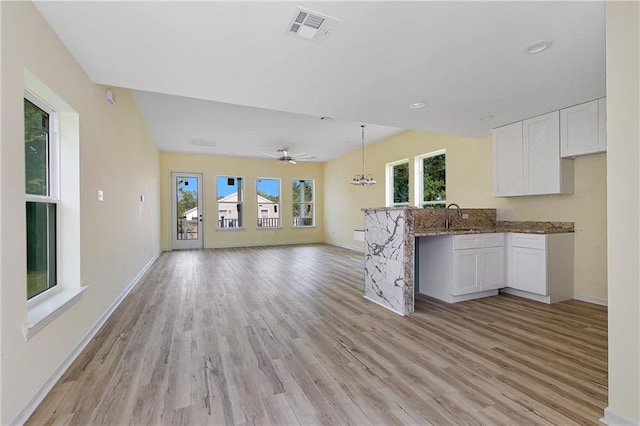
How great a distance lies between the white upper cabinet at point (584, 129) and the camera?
11.4 ft

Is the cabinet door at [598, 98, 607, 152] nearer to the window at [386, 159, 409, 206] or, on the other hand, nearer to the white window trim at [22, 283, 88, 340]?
the window at [386, 159, 409, 206]

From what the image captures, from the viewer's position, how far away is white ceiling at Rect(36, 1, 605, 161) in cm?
197

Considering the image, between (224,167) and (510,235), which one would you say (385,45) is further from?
(224,167)

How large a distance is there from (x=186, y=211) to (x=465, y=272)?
8299 millimetres

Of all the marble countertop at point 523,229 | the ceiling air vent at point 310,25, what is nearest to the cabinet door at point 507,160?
the marble countertop at point 523,229

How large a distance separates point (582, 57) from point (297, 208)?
897cm

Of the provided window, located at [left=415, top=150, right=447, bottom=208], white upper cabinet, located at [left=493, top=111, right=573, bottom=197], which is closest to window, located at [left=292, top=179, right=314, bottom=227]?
window, located at [left=415, top=150, right=447, bottom=208]

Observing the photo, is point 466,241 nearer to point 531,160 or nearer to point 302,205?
point 531,160

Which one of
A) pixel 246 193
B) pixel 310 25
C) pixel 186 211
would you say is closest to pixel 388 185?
pixel 246 193

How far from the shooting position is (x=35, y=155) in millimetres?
2135

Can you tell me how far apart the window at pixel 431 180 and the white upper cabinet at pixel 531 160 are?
139 cm

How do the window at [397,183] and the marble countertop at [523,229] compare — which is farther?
the window at [397,183]

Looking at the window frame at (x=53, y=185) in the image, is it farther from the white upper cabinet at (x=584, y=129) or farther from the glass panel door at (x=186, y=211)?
the glass panel door at (x=186, y=211)

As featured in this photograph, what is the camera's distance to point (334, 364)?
227 centimetres
